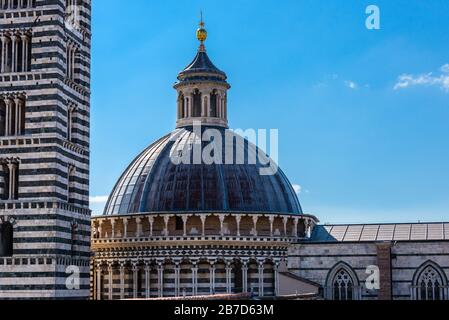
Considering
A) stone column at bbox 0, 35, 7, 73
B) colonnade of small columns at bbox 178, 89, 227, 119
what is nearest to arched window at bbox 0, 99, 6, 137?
stone column at bbox 0, 35, 7, 73

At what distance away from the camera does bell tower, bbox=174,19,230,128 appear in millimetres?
51781

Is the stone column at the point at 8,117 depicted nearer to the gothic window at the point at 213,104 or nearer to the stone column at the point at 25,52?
the stone column at the point at 25,52

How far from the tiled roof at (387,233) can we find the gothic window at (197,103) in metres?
12.1

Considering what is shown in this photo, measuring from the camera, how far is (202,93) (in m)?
51.9

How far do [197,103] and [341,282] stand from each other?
54.6 ft

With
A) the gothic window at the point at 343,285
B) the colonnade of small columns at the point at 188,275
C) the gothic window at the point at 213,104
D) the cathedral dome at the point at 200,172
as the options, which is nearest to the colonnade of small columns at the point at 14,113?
the cathedral dome at the point at 200,172

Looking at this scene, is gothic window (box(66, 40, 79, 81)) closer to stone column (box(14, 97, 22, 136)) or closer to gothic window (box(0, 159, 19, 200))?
stone column (box(14, 97, 22, 136))

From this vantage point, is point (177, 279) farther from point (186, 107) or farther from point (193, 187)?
point (186, 107)

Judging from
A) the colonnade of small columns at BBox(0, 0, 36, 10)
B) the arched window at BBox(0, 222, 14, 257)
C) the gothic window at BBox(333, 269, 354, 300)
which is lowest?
the gothic window at BBox(333, 269, 354, 300)

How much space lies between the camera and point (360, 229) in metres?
44.9

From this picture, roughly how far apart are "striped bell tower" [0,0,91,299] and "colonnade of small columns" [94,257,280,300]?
10.8 meters

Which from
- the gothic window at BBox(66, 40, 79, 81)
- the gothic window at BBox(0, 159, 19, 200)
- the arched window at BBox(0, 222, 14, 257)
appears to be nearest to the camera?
the arched window at BBox(0, 222, 14, 257)
